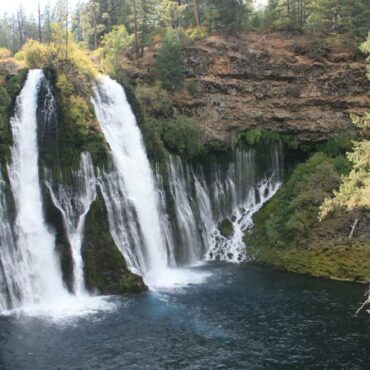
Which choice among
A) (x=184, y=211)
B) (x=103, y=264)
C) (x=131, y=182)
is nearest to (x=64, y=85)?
(x=131, y=182)

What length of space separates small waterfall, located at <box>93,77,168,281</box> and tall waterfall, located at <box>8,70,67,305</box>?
13.0 feet

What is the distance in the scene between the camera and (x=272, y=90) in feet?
133

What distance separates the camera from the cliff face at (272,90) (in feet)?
129

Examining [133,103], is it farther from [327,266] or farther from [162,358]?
[162,358]

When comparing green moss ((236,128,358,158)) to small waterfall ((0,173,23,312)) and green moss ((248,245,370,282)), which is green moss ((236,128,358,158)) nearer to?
green moss ((248,245,370,282))

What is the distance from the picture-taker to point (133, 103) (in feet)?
115

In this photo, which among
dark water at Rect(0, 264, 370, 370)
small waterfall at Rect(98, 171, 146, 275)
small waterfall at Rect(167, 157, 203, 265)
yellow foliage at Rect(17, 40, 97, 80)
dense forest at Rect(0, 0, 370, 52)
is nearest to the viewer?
dark water at Rect(0, 264, 370, 370)

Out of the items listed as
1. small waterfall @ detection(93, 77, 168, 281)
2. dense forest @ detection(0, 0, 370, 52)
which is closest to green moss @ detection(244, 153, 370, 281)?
small waterfall @ detection(93, 77, 168, 281)

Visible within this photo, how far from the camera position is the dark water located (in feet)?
61.4

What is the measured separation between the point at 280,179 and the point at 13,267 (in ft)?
71.6

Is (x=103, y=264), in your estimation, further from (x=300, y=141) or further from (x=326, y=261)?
(x=300, y=141)

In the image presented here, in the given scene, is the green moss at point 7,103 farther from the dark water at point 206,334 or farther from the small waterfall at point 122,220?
the dark water at point 206,334

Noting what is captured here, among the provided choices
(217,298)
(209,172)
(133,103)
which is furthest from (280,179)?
(217,298)

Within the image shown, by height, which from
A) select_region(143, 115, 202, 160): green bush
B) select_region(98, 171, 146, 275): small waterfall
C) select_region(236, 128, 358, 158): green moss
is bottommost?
select_region(98, 171, 146, 275): small waterfall
